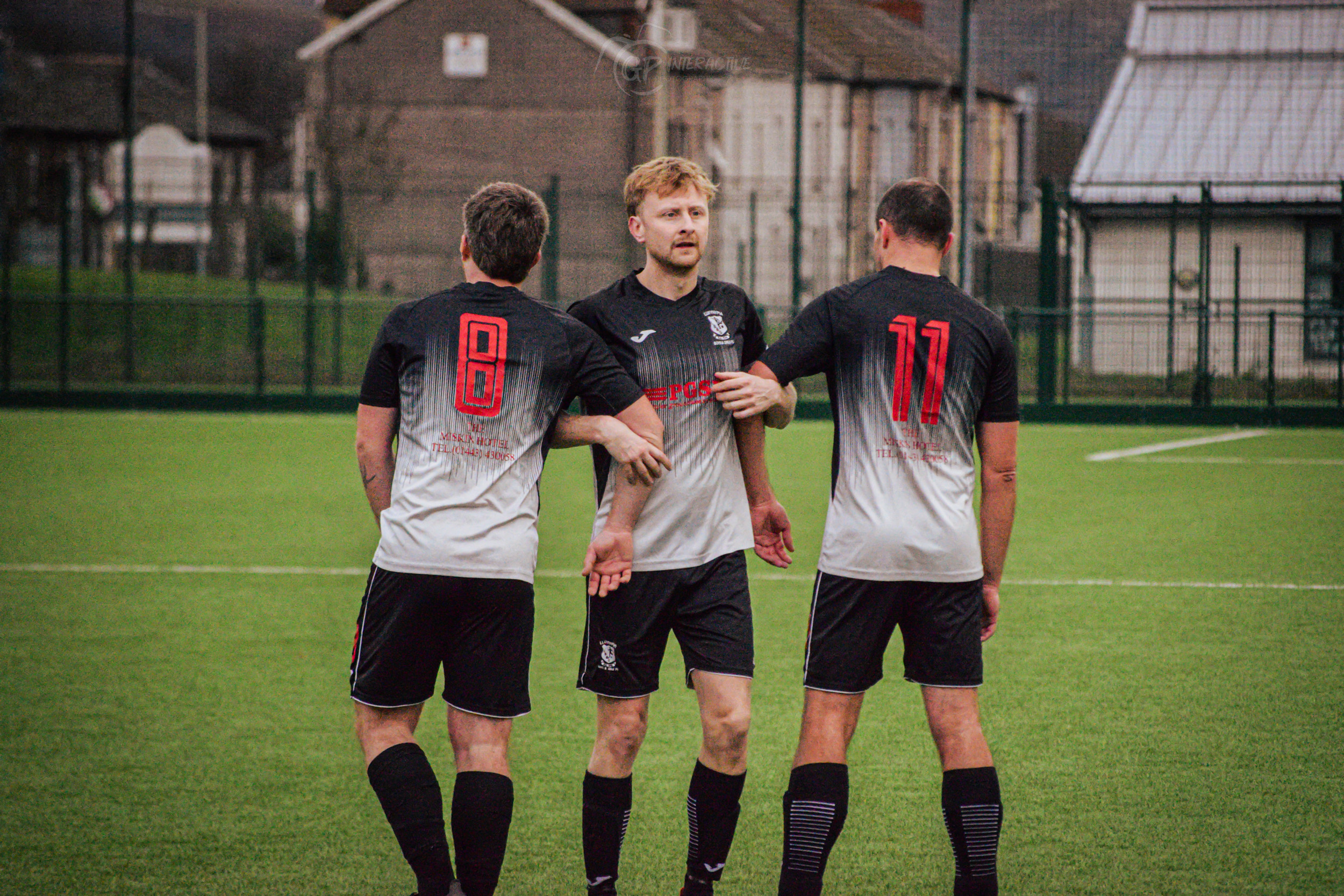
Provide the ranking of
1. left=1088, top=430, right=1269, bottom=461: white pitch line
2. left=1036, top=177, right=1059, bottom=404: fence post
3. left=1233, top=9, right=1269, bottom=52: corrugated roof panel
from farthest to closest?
left=1233, top=9, right=1269, bottom=52: corrugated roof panel < left=1036, top=177, right=1059, bottom=404: fence post < left=1088, top=430, right=1269, bottom=461: white pitch line

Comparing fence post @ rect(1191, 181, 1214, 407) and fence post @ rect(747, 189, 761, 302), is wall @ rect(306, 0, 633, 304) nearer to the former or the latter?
fence post @ rect(747, 189, 761, 302)

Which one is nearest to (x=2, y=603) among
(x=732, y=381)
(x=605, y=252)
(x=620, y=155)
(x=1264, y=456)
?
(x=732, y=381)

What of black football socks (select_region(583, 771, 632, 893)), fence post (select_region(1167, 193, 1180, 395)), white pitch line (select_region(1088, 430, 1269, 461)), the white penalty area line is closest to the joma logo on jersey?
black football socks (select_region(583, 771, 632, 893))

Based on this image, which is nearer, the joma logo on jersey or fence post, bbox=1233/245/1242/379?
the joma logo on jersey

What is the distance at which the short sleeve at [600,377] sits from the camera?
346cm

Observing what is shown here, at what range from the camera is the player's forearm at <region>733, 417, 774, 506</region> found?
12.3 feet

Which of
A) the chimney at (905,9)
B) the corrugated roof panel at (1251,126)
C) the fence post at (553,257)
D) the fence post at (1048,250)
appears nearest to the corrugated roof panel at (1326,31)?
the corrugated roof panel at (1251,126)

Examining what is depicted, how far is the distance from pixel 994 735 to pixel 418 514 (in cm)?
260

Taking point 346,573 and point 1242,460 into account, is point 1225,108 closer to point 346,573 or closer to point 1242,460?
point 1242,460

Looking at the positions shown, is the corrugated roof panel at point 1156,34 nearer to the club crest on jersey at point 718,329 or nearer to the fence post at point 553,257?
the fence post at point 553,257

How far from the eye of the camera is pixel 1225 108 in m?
21.2

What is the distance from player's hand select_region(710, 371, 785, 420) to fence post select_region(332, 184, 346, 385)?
16.2 m

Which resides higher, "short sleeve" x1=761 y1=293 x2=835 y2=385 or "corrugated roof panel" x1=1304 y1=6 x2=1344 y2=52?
"corrugated roof panel" x1=1304 y1=6 x2=1344 y2=52

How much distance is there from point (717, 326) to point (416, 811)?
138 centimetres
